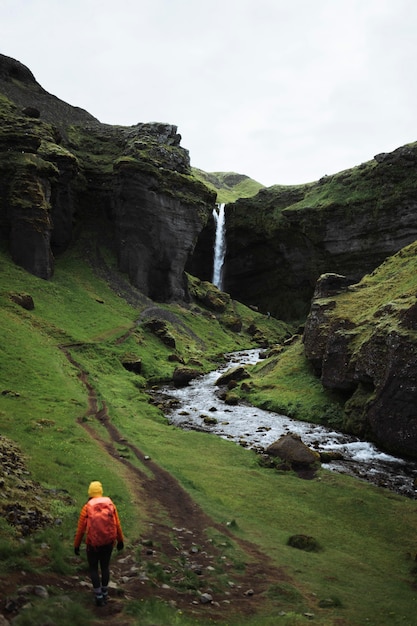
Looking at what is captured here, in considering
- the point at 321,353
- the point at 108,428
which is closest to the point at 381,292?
the point at 321,353

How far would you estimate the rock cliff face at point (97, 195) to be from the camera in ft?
306

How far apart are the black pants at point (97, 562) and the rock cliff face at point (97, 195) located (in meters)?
86.1

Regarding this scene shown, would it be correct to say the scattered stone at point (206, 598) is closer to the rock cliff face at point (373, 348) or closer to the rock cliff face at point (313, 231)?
the rock cliff face at point (373, 348)

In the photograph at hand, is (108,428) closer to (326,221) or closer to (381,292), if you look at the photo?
(381,292)

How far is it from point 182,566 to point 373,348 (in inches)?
1338

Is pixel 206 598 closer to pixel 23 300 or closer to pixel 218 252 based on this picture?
pixel 23 300

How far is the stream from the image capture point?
34.5 m

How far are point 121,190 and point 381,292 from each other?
78.9 metres

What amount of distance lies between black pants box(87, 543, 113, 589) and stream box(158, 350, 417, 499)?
24.0 meters

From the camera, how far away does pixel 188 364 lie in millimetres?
80438

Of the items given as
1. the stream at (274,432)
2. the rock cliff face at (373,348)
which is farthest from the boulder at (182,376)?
the rock cliff face at (373,348)

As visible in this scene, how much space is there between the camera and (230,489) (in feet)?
95.1

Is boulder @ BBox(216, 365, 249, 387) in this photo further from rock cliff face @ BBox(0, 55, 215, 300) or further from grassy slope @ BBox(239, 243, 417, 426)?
rock cliff face @ BBox(0, 55, 215, 300)

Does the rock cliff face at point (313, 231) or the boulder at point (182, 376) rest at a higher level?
the rock cliff face at point (313, 231)
